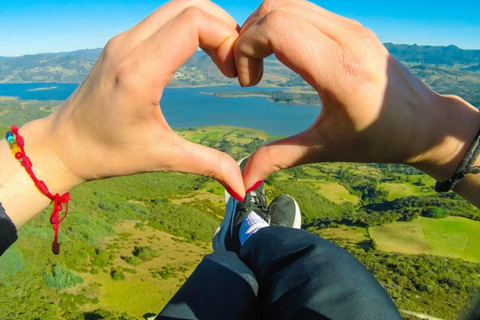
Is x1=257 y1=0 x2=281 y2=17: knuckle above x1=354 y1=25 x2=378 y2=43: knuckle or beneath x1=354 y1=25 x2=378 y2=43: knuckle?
above

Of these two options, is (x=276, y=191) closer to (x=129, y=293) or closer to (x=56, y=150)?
(x=129, y=293)

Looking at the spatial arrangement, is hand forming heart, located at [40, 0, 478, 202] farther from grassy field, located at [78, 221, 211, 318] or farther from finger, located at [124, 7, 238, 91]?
grassy field, located at [78, 221, 211, 318]

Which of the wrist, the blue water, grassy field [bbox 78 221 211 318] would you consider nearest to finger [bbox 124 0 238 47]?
the wrist

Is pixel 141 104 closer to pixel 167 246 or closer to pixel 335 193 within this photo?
pixel 167 246

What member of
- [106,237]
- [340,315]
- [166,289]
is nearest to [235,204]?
[340,315]

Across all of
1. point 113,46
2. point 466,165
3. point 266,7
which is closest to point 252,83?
point 266,7

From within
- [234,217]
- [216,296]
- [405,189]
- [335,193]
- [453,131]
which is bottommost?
[405,189]
